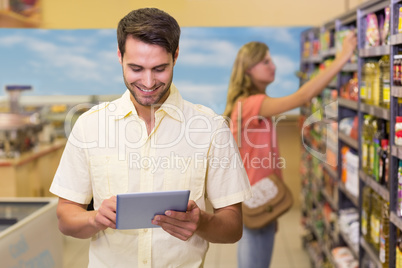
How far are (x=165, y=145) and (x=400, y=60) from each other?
1.13m

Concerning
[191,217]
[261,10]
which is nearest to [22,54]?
[261,10]

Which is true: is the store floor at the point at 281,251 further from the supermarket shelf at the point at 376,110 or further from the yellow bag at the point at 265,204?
the supermarket shelf at the point at 376,110

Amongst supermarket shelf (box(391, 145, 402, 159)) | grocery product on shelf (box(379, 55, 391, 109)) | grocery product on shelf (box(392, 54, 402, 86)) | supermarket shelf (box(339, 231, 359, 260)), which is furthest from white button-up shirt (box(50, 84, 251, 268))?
supermarket shelf (box(339, 231, 359, 260))

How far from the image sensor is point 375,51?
265 centimetres

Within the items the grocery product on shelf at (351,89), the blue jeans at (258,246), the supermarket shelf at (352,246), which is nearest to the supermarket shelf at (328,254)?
the supermarket shelf at (352,246)

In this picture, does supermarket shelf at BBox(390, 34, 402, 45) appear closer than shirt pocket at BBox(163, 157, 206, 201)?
No

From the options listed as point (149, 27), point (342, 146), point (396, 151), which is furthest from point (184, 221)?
point (342, 146)

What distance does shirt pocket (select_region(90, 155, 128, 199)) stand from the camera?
176 cm

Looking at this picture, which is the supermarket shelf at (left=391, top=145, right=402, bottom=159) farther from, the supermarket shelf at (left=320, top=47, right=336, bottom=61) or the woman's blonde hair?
the supermarket shelf at (left=320, top=47, right=336, bottom=61)

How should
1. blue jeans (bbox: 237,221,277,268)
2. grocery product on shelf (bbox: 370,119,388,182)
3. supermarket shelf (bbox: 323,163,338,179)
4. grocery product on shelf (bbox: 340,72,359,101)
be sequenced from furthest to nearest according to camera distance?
supermarket shelf (bbox: 323,163,338,179) < grocery product on shelf (bbox: 340,72,359,101) < blue jeans (bbox: 237,221,277,268) < grocery product on shelf (bbox: 370,119,388,182)

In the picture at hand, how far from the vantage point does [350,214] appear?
11.4ft

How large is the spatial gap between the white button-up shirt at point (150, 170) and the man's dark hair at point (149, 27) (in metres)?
0.23

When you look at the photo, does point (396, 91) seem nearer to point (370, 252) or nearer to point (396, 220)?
point (396, 220)

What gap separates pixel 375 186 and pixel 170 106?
133cm
